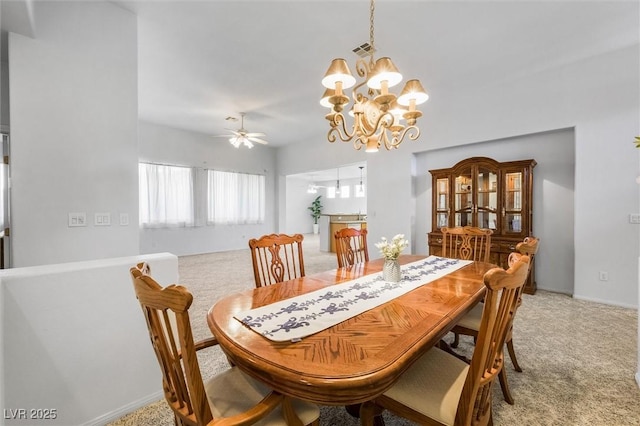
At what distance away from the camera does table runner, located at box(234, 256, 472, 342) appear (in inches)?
43.0

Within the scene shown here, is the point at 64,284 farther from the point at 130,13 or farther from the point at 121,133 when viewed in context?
the point at 130,13

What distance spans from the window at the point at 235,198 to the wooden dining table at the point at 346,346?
602 centimetres

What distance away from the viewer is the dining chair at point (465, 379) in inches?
34.0

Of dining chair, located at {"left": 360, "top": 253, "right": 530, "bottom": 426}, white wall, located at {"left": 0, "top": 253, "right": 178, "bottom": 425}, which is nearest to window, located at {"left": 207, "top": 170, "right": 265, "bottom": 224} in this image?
white wall, located at {"left": 0, "top": 253, "right": 178, "bottom": 425}

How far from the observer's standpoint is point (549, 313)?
9.92 feet

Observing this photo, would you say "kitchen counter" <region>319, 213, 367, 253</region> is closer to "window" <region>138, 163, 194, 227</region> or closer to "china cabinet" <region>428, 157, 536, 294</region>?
"china cabinet" <region>428, 157, 536, 294</region>

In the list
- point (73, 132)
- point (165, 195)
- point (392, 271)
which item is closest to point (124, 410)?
point (392, 271)

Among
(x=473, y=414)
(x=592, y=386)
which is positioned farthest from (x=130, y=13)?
(x=592, y=386)

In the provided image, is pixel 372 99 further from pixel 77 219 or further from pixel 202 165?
pixel 202 165

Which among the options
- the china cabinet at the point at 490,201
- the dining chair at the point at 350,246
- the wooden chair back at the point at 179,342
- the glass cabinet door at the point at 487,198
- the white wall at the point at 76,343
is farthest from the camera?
→ the glass cabinet door at the point at 487,198

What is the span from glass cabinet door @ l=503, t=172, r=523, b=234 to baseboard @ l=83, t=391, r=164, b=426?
4.29m

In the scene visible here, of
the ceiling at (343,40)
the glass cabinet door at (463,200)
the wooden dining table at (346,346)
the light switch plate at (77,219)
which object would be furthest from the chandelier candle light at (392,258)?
the glass cabinet door at (463,200)

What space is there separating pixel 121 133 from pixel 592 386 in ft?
13.4

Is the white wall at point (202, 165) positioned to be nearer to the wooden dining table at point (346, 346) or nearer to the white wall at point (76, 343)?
the white wall at point (76, 343)
